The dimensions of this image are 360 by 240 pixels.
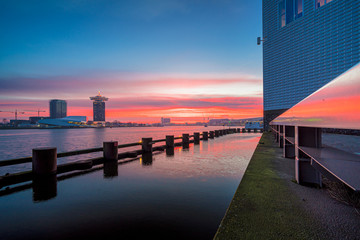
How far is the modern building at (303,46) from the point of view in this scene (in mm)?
95562

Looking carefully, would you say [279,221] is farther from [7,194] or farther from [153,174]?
[7,194]

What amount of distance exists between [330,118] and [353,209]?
13.6ft

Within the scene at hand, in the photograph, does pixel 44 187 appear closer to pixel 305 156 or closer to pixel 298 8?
pixel 305 156

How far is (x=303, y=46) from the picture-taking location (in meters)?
112

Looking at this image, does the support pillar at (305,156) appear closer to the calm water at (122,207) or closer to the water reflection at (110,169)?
the calm water at (122,207)

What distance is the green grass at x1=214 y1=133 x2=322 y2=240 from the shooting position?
327 cm

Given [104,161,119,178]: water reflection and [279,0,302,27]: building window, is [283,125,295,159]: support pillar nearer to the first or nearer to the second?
[104,161,119,178]: water reflection

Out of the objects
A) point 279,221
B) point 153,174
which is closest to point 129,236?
point 279,221

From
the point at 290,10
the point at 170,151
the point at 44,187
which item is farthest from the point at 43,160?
the point at 290,10

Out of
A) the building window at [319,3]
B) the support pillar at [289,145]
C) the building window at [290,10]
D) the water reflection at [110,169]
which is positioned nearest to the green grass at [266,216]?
the support pillar at [289,145]

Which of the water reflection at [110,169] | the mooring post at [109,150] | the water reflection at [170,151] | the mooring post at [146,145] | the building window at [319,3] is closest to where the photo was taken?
the water reflection at [110,169]

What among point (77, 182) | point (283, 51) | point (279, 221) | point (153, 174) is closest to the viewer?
point (279, 221)

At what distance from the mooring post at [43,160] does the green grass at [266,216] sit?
8266mm

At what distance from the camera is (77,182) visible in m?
8.95
